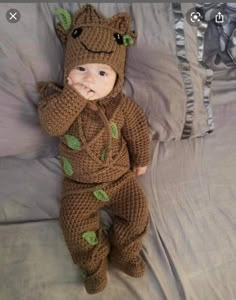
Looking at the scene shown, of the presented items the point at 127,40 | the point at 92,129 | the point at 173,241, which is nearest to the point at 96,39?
the point at 127,40

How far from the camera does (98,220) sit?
35.5 inches

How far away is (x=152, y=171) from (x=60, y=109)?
0.30 m

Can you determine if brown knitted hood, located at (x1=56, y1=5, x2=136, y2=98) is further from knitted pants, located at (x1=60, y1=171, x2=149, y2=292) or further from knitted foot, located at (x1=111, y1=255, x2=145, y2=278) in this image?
knitted foot, located at (x1=111, y1=255, x2=145, y2=278)

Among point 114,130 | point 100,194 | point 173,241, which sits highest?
point 114,130

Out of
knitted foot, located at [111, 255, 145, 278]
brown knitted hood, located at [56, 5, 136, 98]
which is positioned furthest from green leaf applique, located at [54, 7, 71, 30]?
knitted foot, located at [111, 255, 145, 278]

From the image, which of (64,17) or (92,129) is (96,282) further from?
(64,17)

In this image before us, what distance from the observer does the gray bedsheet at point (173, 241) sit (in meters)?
0.83

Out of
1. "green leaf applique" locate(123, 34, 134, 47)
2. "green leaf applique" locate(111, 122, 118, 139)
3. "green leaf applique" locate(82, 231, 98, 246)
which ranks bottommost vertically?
"green leaf applique" locate(82, 231, 98, 246)

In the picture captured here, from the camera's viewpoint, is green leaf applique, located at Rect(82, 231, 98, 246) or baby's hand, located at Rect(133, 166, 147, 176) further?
baby's hand, located at Rect(133, 166, 147, 176)

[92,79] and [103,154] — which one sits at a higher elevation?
[92,79]

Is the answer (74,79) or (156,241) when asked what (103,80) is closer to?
(74,79)

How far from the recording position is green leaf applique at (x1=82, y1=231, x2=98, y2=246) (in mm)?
861

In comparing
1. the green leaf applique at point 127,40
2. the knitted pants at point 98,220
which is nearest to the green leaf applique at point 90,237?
the knitted pants at point 98,220

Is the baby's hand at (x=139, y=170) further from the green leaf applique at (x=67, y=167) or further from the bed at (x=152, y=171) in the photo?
the green leaf applique at (x=67, y=167)
